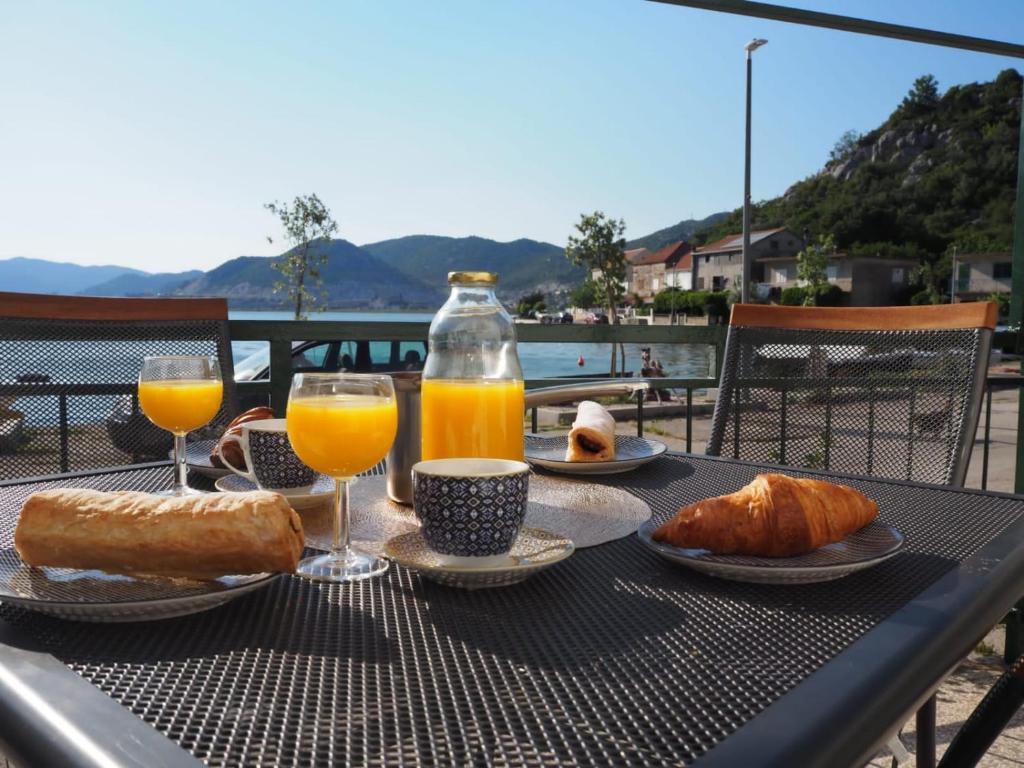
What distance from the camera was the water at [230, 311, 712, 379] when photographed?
3.09 meters

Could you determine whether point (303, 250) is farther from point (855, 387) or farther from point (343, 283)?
point (343, 283)

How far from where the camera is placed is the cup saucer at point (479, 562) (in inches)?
27.6

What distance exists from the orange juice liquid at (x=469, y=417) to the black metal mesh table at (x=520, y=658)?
27 centimetres

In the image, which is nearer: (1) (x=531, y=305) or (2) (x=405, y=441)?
(2) (x=405, y=441)

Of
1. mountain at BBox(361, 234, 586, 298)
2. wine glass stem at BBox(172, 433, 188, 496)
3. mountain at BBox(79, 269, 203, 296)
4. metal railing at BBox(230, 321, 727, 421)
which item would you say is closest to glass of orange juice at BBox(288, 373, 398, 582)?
wine glass stem at BBox(172, 433, 188, 496)

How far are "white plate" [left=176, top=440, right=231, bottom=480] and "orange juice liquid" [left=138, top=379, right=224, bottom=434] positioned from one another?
0.06m

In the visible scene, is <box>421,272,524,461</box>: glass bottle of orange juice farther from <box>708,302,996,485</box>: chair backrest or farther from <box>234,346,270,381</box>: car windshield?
<box>234,346,270,381</box>: car windshield

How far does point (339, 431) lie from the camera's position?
86 cm

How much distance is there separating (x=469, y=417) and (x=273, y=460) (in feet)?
0.91

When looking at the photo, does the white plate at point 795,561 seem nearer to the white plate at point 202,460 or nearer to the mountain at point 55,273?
the white plate at point 202,460

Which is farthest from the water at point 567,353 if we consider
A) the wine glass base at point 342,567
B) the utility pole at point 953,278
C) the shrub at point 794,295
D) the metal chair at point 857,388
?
the utility pole at point 953,278

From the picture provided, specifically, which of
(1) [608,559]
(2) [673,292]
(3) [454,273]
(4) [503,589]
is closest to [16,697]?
(4) [503,589]

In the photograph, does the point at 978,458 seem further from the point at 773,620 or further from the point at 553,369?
the point at 553,369

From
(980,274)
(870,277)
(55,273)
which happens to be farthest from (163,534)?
(55,273)
